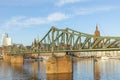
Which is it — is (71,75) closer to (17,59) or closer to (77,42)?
(77,42)

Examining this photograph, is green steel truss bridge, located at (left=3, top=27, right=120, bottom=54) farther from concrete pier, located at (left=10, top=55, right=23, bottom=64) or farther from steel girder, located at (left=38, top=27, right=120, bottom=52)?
concrete pier, located at (left=10, top=55, right=23, bottom=64)

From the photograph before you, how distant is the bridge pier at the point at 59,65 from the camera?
93.6 meters

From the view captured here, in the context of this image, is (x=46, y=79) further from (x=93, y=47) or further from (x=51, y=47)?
(x=51, y=47)

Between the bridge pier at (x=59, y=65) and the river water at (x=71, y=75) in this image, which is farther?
the bridge pier at (x=59, y=65)

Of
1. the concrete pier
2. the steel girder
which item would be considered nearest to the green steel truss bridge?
the steel girder

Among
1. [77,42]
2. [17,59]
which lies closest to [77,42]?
[77,42]

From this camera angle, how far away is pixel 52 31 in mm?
108625

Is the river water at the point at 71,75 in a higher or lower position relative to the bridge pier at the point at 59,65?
lower

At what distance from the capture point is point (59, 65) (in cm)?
9400

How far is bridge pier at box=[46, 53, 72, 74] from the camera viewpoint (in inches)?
3686

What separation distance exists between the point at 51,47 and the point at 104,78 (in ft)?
89.4

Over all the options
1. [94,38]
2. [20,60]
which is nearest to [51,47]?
[94,38]

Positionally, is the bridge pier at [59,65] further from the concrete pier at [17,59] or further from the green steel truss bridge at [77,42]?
the concrete pier at [17,59]

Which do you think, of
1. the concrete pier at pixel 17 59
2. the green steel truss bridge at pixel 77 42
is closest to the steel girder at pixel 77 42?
the green steel truss bridge at pixel 77 42
